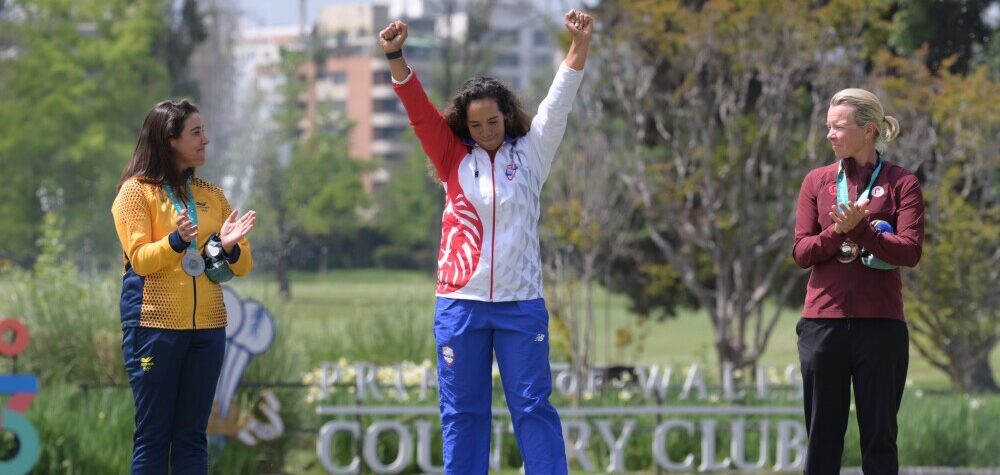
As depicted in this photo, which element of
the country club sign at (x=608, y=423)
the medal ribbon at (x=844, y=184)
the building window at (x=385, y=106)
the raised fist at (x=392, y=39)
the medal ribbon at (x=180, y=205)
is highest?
the building window at (x=385, y=106)

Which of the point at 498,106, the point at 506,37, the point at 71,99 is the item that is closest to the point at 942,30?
the point at 498,106

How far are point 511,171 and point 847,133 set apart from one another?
100cm

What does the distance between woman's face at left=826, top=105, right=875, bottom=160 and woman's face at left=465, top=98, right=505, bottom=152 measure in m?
0.98

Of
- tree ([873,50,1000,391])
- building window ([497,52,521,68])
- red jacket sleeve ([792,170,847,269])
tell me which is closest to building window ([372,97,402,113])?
building window ([497,52,521,68])

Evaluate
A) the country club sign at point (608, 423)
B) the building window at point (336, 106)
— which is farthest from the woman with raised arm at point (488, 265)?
the building window at point (336, 106)

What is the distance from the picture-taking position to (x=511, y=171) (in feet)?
13.7

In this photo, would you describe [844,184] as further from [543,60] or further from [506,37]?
[543,60]

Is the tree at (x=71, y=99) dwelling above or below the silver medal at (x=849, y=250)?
above

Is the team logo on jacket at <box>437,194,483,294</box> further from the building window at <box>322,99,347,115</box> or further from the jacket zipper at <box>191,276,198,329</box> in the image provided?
the building window at <box>322,99,347,115</box>

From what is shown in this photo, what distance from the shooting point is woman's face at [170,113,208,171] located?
4301 millimetres

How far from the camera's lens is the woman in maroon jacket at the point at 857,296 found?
4.13m

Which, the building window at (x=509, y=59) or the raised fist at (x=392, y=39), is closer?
the raised fist at (x=392, y=39)

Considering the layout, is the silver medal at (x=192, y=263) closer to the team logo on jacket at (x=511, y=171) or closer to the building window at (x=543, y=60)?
the team logo on jacket at (x=511, y=171)

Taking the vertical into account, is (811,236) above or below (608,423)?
above
